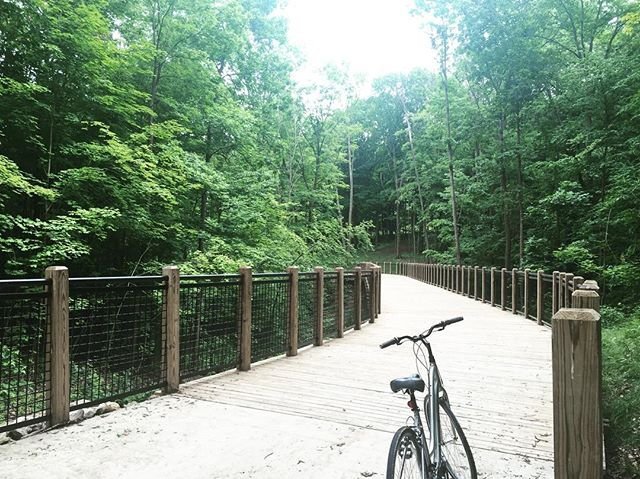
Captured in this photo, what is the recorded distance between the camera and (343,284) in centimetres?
836

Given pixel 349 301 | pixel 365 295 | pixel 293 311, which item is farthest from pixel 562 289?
pixel 293 311

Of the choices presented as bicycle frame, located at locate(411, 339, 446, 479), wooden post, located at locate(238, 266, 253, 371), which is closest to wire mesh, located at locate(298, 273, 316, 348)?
wooden post, located at locate(238, 266, 253, 371)

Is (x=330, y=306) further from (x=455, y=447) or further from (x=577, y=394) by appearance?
(x=577, y=394)

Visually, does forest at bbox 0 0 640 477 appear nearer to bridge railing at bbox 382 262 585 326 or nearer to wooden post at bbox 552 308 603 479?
bridge railing at bbox 382 262 585 326

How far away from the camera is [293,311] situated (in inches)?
255

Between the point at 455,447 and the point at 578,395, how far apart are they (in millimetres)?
1119

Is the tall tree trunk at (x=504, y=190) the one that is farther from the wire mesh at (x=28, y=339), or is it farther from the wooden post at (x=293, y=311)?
the wire mesh at (x=28, y=339)

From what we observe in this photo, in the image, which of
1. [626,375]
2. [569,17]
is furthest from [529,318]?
[569,17]

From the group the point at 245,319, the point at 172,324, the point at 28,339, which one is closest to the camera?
the point at 28,339

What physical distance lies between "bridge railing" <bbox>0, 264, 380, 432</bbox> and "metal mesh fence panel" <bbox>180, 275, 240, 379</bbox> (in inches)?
0.4

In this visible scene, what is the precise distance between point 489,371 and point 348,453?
10.6 feet

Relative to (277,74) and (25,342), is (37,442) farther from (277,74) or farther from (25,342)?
(277,74)

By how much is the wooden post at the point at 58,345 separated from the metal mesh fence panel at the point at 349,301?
18.5ft

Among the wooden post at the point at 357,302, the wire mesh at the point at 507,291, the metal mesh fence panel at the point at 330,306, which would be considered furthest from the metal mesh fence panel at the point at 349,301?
the wire mesh at the point at 507,291
